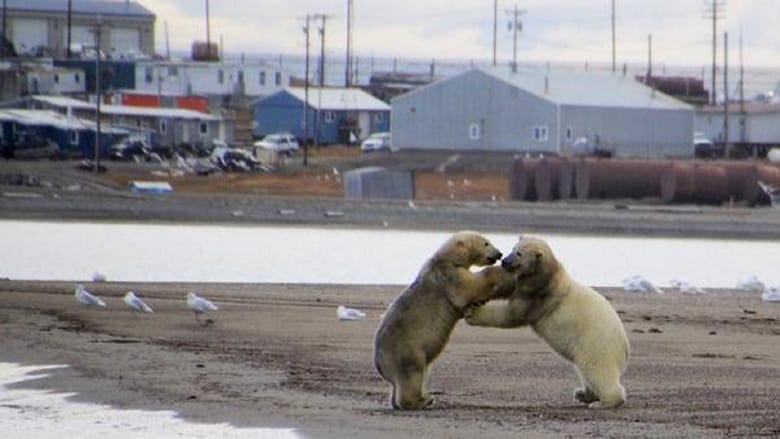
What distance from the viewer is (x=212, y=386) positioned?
17.0 meters

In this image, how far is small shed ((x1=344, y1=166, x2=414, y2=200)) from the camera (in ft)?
220

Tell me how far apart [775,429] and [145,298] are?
13487 mm

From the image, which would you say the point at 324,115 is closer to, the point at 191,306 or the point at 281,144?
the point at 281,144

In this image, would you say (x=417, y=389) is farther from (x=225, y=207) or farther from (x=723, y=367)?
(x=225, y=207)

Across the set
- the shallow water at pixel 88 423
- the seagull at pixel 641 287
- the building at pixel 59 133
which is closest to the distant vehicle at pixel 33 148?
the building at pixel 59 133

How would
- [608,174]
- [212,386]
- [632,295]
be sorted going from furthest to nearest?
[608,174] < [632,295] < [212,386]

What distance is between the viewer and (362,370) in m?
17.9

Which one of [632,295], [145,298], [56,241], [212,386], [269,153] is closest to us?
[212,386]

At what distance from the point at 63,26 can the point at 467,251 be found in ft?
400

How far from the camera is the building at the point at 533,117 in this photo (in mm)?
94250

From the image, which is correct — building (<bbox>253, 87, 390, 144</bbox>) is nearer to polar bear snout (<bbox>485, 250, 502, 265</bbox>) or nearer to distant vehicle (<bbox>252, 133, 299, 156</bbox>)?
distant vehicle (<bbox>252, 133, 299, 156</bbox>)

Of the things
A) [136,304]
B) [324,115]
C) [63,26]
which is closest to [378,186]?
[136,304]

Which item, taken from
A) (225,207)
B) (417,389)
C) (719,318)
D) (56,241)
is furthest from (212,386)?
(225,207)

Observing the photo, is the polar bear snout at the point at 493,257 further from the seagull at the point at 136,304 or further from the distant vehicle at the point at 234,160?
the distant vehicle at the point at 234,160
